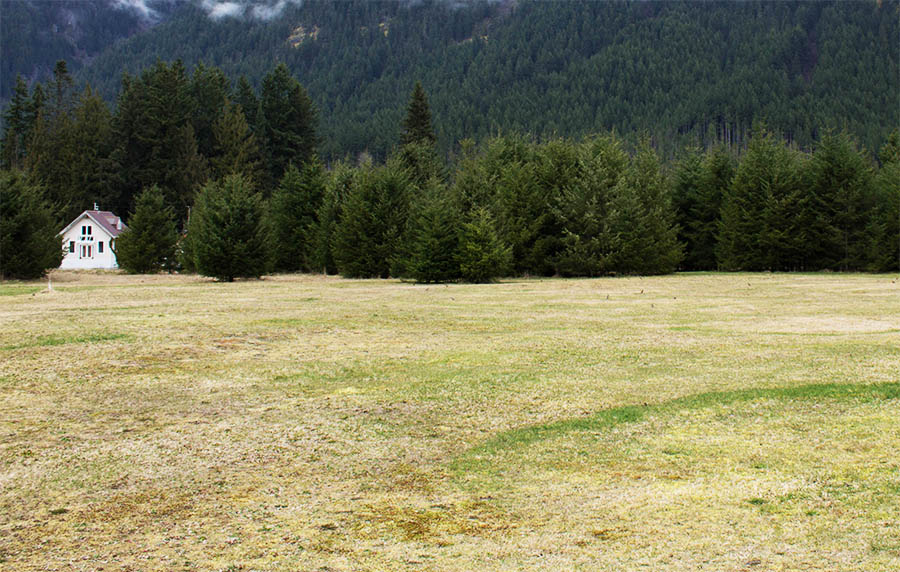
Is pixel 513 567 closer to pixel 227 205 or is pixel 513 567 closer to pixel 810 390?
pixel 810 390

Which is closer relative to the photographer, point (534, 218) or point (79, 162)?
point (534, 218)

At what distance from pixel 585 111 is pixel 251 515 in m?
180

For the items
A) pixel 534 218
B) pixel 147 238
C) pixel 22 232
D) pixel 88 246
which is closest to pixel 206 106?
pixel 88 246

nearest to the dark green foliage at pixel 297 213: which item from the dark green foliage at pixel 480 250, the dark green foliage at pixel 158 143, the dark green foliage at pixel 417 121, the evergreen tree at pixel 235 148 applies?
the dark green foliage at pixel 480 250

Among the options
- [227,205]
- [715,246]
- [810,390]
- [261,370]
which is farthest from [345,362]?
[715,246]

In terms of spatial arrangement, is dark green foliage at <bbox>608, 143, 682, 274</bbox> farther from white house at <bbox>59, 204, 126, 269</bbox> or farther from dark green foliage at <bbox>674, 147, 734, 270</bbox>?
white house at <bbox>59, 204, 126, 269</bbox>

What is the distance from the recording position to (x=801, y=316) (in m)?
17.6

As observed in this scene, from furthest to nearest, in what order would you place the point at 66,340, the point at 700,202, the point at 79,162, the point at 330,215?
the point at 79,162
the point at 700,202
the point at 330,215
the point at 66,340

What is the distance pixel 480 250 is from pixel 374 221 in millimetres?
8060

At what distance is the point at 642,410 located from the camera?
827 centimetres

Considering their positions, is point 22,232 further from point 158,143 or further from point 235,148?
point 158,143

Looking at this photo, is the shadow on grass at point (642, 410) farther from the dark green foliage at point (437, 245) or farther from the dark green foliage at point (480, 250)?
the dark green foliage at point (437, 245)

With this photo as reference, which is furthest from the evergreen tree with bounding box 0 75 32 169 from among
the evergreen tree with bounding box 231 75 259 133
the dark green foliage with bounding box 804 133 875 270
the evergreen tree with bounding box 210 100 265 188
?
the dark green foliage with bounding box 804 133 875 270

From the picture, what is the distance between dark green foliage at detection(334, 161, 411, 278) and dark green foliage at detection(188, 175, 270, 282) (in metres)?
4.38
